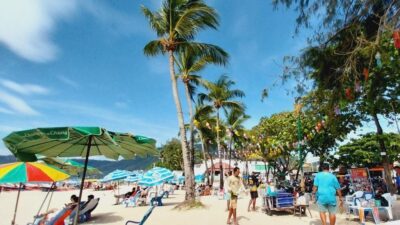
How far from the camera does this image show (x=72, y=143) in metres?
6.95

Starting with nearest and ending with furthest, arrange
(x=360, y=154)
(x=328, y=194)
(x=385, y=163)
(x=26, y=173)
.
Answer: (x=26, y=173) → (x=328, y=194) → (x=385, y=163) → (x=360, y=154)

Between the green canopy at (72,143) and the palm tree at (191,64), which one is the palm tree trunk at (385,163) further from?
the green canopy at (72,143)

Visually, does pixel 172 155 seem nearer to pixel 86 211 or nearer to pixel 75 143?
pixel 86 211

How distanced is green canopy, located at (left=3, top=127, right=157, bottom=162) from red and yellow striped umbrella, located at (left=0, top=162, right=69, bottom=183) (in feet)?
1.22

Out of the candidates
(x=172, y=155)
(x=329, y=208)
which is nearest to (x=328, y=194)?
(x=329, y=208)

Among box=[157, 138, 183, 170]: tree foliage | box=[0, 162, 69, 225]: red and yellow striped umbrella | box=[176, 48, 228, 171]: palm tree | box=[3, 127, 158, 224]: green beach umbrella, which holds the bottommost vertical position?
box=[0, 162, 69, 225]: red and yellow striped umbrella

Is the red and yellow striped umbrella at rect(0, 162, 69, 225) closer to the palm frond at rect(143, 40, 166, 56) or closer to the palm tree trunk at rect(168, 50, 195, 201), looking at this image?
the palm tree trunk at rect(168, 50, 195, 201)

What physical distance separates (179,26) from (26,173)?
9.84 meters

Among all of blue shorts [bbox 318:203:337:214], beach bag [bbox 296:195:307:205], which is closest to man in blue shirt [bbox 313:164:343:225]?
blue shorts [bbox 318:203:337:214]

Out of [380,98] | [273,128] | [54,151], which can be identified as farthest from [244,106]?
[54,151]

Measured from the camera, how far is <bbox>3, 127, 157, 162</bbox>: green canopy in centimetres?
510

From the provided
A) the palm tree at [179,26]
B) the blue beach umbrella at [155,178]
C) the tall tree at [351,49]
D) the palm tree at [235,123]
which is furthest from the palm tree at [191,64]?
the palm tree at [235,123]

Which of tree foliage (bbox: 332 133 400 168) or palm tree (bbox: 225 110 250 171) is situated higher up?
palm tree (bbox: 225 110 250 171)

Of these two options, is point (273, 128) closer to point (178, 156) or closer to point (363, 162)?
point (363, 162)
